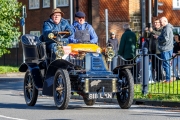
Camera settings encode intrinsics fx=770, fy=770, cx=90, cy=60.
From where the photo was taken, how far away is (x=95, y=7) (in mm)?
47812

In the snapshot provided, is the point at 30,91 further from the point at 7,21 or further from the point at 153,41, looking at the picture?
the point at 7,21

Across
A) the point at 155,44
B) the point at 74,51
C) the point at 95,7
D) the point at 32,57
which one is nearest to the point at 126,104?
the point at 74,51

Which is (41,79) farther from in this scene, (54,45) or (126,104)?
(126,104)

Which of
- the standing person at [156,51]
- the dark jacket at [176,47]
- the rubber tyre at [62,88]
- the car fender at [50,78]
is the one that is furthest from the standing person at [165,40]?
the rubber tyre at [62,88]

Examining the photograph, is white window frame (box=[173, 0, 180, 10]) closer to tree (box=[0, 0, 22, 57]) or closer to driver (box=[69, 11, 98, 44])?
tree (box=[0, 0, 22, 57])

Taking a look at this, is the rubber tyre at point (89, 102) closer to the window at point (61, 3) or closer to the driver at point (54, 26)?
the driver at point (54, 26)

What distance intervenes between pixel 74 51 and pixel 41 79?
1.12 meters

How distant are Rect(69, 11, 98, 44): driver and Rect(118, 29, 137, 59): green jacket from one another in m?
6.91

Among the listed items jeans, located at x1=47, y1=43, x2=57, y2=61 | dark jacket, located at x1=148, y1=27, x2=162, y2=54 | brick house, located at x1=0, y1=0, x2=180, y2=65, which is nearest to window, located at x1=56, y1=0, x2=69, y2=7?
brick house, located at x1=0, y1=0, x2=180, y2=65

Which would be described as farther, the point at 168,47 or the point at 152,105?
the point at 168,47

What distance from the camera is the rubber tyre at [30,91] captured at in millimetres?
16984

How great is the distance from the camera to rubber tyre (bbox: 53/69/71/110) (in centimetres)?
1533

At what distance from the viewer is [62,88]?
1567 cm

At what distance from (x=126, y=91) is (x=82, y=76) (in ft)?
3.54
